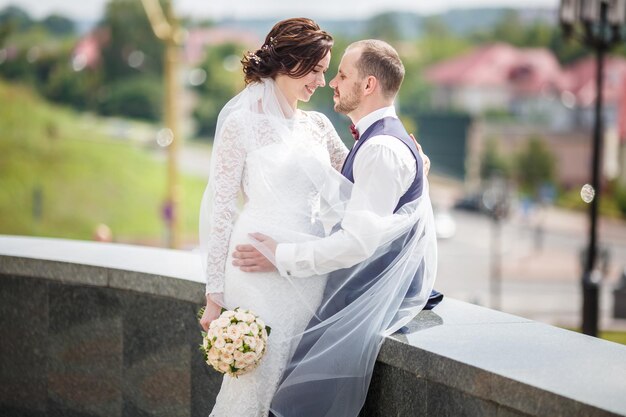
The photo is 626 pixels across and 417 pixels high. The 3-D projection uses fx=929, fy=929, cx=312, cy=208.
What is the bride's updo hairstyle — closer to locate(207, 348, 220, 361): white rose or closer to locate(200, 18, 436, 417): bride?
locate(200, 18, 436, 417): bride

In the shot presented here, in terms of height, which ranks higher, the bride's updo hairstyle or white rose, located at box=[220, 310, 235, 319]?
the bride's updo hairstyle

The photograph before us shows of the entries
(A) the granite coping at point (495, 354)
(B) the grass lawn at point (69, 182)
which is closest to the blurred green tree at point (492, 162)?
(B) the grass lawn at point (69, 182)

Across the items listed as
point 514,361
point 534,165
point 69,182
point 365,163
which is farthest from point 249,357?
point 534,165

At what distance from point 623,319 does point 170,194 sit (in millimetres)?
13807

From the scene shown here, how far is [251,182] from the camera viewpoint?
355 cm

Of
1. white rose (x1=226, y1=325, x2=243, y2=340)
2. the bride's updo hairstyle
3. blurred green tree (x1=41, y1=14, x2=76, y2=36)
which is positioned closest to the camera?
white rose (x1=226, y1=325, x2=243, y2=340)

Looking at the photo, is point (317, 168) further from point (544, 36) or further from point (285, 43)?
point (544, 36)

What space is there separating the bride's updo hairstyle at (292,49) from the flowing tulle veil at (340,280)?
0.26ft

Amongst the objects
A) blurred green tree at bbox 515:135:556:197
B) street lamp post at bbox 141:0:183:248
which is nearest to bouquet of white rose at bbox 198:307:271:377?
street lamp post at bbox 141:0:183:248

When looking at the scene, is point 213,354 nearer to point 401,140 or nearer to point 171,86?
point 401,140

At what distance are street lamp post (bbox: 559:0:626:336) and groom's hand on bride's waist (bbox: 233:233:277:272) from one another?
12.3 m

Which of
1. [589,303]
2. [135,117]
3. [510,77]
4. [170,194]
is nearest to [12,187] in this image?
[135,117]

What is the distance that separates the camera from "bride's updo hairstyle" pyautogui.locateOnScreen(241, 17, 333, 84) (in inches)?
138

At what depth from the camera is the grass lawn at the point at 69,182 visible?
47500mm
